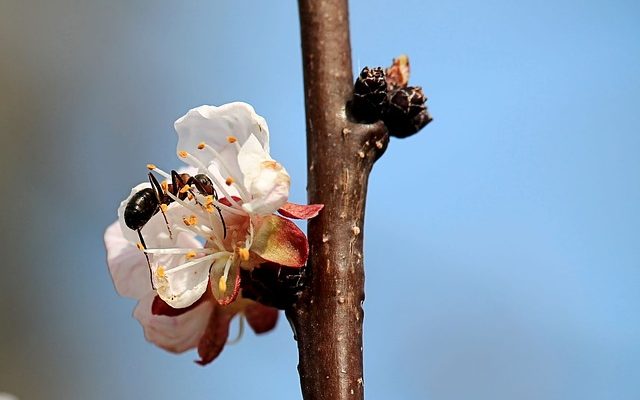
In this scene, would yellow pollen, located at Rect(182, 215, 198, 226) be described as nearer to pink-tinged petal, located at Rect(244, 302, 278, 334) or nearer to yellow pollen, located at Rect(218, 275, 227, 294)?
yellow pollen, located at Rect(218, 275, 227, 294)

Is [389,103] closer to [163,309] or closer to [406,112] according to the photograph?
[406,112]

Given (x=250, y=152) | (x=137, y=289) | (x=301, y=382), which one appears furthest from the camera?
(x=137, y=289)

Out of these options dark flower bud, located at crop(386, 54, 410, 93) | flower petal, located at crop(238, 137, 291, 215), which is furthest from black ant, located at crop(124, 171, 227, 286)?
dark flower bud, located at crop(386, 54, 410, 93)

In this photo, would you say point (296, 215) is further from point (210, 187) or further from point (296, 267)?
point (210, 187)

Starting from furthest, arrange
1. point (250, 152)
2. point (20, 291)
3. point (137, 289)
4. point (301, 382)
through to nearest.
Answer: point (20, 291) → point (137, 289) → point (250, 152) → point (301, 382)

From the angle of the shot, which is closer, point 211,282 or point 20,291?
point 211,282

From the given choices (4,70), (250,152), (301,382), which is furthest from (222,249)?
(4,70)

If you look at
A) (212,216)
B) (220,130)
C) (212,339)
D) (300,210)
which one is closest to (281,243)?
(300,210)

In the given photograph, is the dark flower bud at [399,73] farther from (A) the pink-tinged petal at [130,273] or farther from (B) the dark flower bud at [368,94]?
(A) the pink-tinged petal at [130,273]
